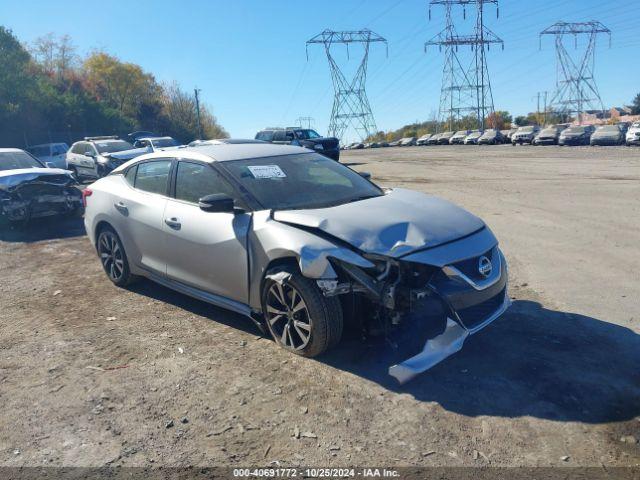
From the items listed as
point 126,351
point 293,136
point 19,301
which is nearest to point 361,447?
point 126,351

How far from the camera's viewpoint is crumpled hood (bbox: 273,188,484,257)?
12.8 ft

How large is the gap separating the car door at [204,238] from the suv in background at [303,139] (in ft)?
56.1

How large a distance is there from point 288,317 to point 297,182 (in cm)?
140

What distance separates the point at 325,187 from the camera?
5.12 meters

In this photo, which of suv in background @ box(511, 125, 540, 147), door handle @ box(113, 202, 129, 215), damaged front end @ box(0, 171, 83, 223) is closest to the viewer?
door handle @ box(113, 202, 129, 215)

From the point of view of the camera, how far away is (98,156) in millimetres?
19094

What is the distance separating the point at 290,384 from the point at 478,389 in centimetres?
130

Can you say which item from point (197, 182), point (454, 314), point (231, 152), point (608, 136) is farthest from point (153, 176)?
point (608, 136)

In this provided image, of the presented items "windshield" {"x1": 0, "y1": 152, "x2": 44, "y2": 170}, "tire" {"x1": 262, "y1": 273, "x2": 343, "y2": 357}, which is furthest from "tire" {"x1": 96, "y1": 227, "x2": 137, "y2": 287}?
"windshield" {"x1": 0, "y1": 152, "x2": 44, "y2": 170}

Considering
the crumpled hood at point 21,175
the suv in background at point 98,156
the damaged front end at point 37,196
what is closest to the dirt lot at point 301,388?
the damaged front end at point 37,196

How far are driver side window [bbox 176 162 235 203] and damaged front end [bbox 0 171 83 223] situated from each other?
655 cm

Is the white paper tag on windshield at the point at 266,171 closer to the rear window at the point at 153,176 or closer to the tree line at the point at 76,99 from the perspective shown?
the rear window at the point at 153,176

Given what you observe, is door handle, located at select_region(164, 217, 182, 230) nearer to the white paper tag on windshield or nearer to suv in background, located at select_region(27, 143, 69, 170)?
the white paper tag on windshield

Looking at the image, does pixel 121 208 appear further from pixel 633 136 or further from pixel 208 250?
pixel 633 136
